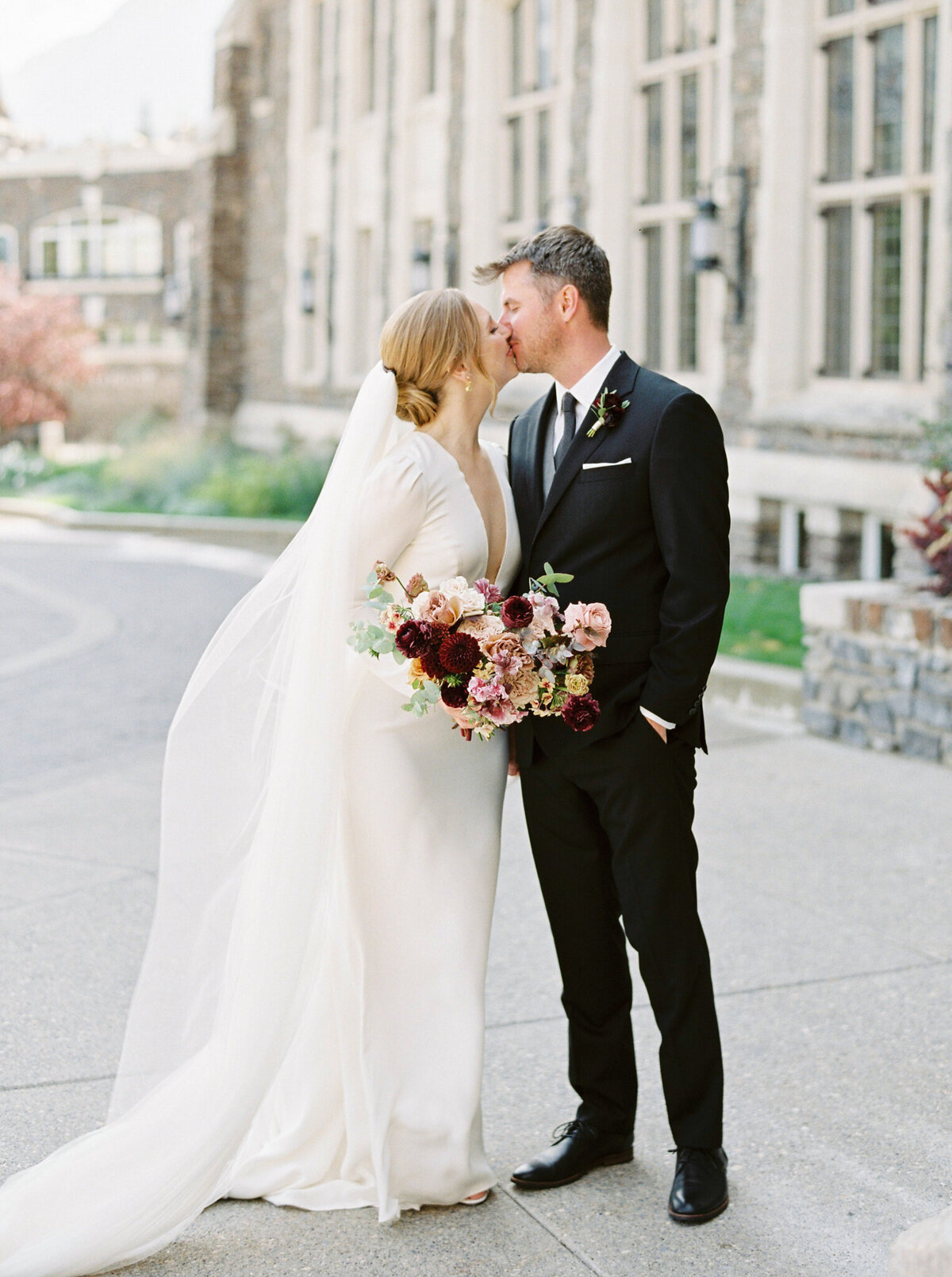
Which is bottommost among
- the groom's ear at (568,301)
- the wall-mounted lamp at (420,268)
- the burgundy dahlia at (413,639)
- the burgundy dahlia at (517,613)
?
the burgundy dahlia at (413,639)

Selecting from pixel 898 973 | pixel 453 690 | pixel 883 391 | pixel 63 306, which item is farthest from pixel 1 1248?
pixel 63 306

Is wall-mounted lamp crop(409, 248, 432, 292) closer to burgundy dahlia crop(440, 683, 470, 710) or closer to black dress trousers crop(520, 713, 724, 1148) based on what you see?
black dress trousers crop(520, 713, 724, 1148)

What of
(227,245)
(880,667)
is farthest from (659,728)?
(227,245)

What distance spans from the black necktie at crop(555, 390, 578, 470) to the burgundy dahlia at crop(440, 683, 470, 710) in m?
0.66

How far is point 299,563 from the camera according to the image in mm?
3436

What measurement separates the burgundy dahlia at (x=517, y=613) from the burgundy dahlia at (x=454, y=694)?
16cm

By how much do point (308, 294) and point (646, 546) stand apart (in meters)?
22.1

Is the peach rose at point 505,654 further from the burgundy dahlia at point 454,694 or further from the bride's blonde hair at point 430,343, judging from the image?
the bride's blonde hair at point 430,343

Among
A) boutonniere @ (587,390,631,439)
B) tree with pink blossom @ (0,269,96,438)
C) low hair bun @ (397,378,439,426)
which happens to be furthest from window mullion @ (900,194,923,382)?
tree with pink blossom @ (0,269,96,438)

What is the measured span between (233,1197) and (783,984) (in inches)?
81.2

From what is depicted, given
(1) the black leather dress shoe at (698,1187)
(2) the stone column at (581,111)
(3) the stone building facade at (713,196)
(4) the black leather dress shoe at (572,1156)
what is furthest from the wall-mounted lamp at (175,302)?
(1) the black leather dress shoe at (698,1187)

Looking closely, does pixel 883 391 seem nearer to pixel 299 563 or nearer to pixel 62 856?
pixel 62 856

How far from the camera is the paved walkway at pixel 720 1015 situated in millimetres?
3176

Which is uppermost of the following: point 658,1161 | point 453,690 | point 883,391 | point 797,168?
point 797,168
